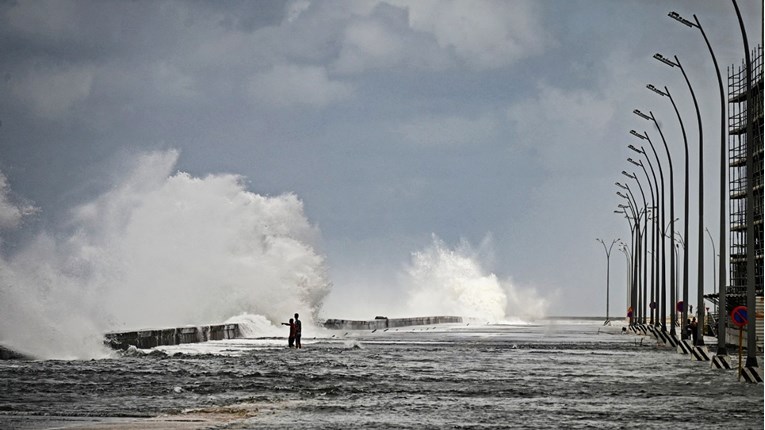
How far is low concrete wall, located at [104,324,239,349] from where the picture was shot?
39.5 meters

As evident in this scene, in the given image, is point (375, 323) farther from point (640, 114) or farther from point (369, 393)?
point (369, 393)

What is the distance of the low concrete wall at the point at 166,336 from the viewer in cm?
3953

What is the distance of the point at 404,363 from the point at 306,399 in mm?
13278

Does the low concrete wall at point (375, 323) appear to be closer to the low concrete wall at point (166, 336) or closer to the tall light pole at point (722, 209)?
the low concrete wall at point (166, 336)

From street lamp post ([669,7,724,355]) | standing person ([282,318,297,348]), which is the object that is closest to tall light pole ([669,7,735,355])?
street lamp post ([669,7,724,355])

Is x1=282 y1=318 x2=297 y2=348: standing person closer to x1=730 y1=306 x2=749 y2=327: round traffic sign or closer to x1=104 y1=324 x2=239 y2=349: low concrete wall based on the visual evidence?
x1=104 y1=324 x2=239 y2=349: low concrete wall

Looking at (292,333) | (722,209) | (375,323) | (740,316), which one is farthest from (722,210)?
(375,323)

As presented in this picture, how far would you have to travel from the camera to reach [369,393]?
23391 millimetres

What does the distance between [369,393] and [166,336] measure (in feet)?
73.8

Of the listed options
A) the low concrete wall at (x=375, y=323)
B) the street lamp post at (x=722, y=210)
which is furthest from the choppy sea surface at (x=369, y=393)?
the low concrete wall at (x=375, y=323)

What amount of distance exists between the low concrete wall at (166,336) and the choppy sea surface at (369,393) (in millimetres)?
1855

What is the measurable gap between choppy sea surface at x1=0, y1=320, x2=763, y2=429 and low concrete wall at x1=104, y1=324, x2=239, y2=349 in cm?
186

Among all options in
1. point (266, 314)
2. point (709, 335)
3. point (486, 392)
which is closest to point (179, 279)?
point (266, 314)

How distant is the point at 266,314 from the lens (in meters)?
76.9
